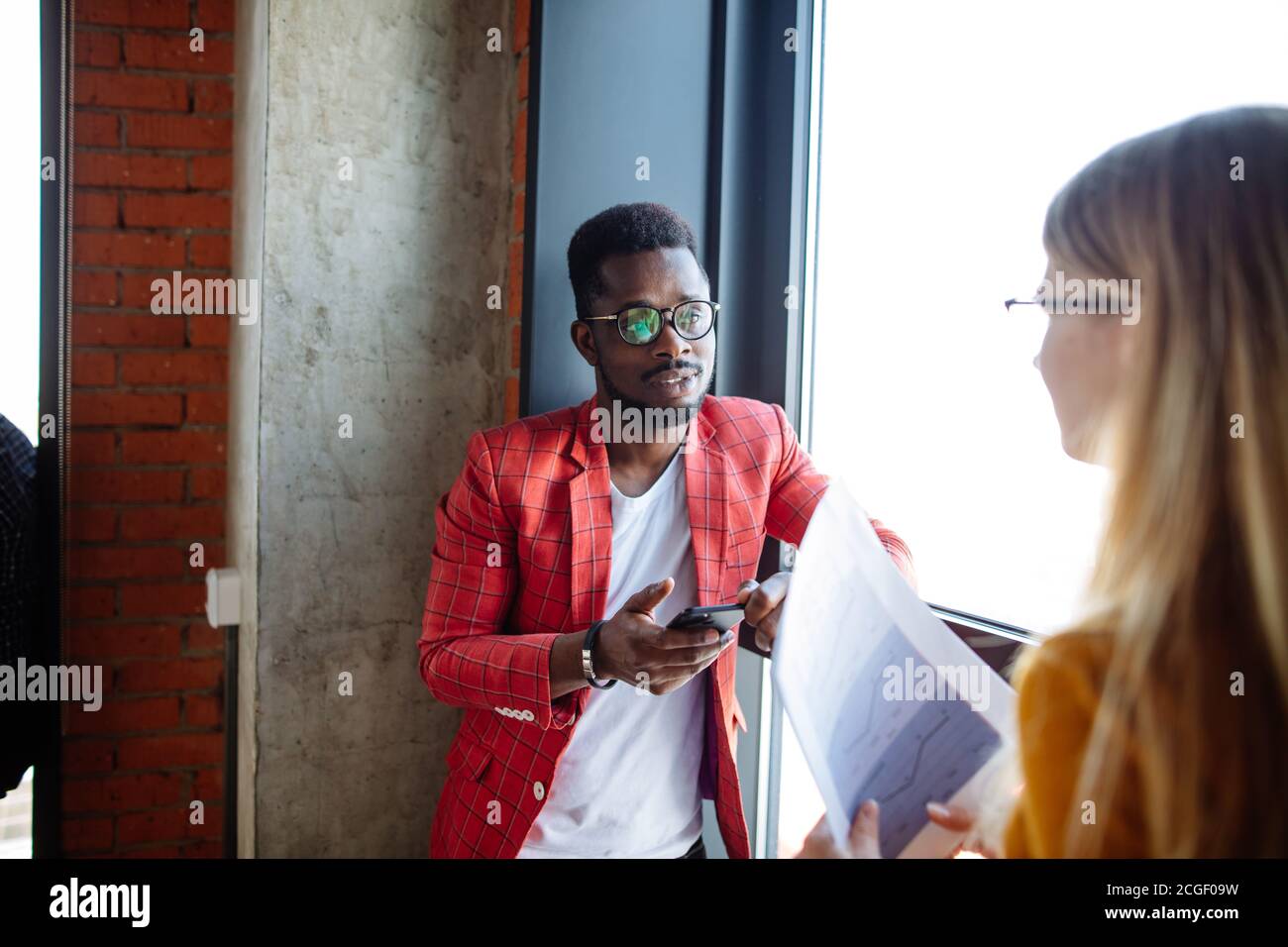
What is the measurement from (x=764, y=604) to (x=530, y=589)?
1.27ft

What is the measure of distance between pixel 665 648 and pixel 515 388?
2.41ft

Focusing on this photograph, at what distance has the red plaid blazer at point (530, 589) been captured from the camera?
45.9 inches

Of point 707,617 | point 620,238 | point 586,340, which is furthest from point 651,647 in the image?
point 620,238

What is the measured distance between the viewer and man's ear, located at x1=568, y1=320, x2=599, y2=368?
1.29m

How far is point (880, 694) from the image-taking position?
30.9 inches

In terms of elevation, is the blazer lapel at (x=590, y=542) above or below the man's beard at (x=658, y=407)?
below

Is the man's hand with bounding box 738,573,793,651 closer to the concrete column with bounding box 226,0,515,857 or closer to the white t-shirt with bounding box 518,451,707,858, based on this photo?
the white t-shirt with bounding box 518,451,707,858

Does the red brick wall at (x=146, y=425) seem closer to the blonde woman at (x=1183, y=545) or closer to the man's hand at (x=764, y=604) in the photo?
the man's hand at (x=764, y=604)

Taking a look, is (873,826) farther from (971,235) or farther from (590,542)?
(971,235)

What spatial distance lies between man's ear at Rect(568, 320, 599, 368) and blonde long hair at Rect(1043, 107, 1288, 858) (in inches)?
30.8

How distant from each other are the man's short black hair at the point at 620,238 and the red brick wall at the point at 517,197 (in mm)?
229

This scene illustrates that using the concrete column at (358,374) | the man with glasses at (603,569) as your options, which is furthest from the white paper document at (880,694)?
the concrete column at (358,374)

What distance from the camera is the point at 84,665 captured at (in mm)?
1881
